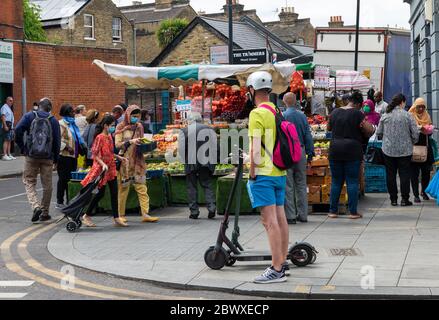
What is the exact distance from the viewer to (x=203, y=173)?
12672 millimetres

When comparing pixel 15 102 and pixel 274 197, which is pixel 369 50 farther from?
pixel 274 197

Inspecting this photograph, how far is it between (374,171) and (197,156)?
4.50m

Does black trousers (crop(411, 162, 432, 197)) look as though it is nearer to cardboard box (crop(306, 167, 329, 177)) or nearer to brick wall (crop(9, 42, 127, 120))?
cardboard box (crop(306, 167, 329, 177))

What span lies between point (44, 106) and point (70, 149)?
1795mm

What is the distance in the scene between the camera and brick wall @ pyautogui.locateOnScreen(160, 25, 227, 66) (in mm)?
43000

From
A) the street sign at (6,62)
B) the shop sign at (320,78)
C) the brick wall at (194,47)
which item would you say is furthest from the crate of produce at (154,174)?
the brick wall at (194,47)

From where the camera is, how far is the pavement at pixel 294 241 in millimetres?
7387

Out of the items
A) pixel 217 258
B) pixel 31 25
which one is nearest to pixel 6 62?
pixel 31 25

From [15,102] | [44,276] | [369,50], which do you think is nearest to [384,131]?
[44,276]

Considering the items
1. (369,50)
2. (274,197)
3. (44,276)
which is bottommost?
(44,276)

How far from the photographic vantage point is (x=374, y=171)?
50.6 feet

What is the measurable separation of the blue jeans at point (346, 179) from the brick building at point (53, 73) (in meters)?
19.0

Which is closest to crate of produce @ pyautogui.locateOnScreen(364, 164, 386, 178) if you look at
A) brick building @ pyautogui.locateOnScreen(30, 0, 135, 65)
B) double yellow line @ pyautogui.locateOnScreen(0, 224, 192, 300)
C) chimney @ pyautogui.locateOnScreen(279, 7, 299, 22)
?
double yellow line @ pyautogui.locateOnScreen(0, 224, 192, 300)

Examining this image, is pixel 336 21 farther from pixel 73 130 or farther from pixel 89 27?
pixel 73 130
